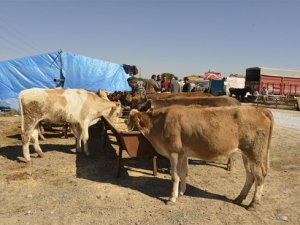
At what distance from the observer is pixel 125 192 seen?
19.7 feet

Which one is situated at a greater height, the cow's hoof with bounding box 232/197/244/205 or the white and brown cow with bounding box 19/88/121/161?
the white and brown cow with bounding box 19/88/121/161

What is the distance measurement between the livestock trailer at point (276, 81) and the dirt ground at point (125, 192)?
995 inches

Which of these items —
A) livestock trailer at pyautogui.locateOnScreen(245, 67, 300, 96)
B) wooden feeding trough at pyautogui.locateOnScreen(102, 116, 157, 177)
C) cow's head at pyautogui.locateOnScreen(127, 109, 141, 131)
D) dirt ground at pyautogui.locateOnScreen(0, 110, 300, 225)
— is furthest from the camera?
livestock trailer at pyautogui.locateOnScreen(245, 67, 300, 96)

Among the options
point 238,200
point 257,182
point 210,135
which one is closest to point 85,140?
point 210,135

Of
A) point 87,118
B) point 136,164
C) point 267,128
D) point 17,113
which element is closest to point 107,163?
point 136,164

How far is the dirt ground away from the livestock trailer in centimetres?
2528

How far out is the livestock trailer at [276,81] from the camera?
32594 mm

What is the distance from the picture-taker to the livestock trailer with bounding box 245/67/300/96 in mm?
32594

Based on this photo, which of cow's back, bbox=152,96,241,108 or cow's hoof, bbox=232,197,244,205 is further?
cow's back, bbox=152,96,241,108

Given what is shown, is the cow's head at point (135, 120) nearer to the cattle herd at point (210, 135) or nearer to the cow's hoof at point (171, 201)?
the cattle herd at point (210, 135)

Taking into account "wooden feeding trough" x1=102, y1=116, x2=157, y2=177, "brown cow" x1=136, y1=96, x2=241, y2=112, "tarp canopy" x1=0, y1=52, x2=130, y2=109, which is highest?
"tarp canopy" x1=0, y1=52, x2=130, y2=109

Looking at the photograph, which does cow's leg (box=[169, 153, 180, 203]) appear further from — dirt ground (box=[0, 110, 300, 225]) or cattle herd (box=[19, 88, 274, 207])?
dirt ground (box=[0, 110, 300, 225])

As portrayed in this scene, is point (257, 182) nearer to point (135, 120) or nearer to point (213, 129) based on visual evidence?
point (213, 129)

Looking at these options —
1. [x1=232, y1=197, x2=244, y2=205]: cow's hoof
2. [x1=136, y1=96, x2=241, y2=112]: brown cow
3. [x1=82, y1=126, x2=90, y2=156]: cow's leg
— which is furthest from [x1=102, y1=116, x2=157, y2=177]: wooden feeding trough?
[x1=82, y1=126, x2=90, y2=156]: cow's leg
